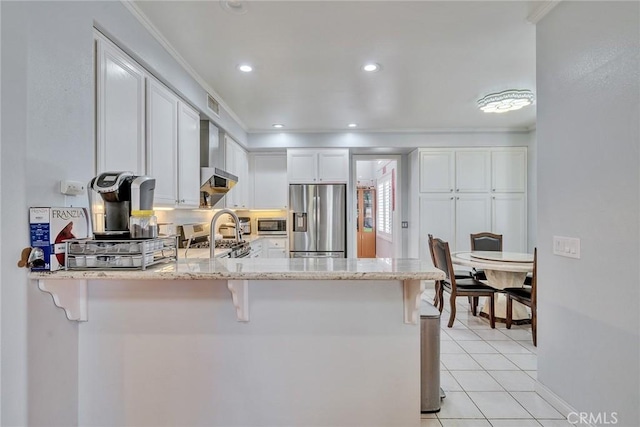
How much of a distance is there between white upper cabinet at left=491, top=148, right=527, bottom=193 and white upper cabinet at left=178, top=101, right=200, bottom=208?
4.30 meters

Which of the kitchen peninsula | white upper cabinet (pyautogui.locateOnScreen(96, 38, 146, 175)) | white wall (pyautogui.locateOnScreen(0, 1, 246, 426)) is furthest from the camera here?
white upper cabinet (pyautogui.locateOnScreen(96, 38, 146, 175))

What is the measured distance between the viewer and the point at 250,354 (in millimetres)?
1575

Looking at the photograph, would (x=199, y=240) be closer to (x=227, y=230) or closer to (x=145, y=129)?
(x=227, y=230)

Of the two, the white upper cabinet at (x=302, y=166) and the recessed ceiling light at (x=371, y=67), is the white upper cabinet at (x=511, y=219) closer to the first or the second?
the white upper cabinet at (x=302, y=166)

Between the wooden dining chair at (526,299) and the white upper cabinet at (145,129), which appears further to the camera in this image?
the wooden dining chair at (526,299)

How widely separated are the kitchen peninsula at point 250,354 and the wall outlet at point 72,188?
45cm

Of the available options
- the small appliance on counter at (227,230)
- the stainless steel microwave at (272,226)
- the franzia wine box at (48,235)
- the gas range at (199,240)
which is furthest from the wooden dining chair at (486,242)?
the franzia wine box at (48,235)

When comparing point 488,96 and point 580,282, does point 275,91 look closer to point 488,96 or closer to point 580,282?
point 488,96

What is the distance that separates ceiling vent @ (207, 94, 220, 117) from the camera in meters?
3.30

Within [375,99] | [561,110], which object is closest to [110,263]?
[561,110]

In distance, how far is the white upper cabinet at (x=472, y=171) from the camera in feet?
16.1

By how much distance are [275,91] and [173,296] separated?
8.12 feet

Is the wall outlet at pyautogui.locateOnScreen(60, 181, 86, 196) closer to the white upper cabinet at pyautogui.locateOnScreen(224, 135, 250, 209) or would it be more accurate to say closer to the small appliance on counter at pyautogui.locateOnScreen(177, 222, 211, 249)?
the small appliance on counter at pyautogui.locateOnScreen(177, 222, 211, 249)

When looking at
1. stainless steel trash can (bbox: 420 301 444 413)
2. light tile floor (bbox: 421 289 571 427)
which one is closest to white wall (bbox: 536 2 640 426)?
light tile floor (bbox: 421 289 571 427)
